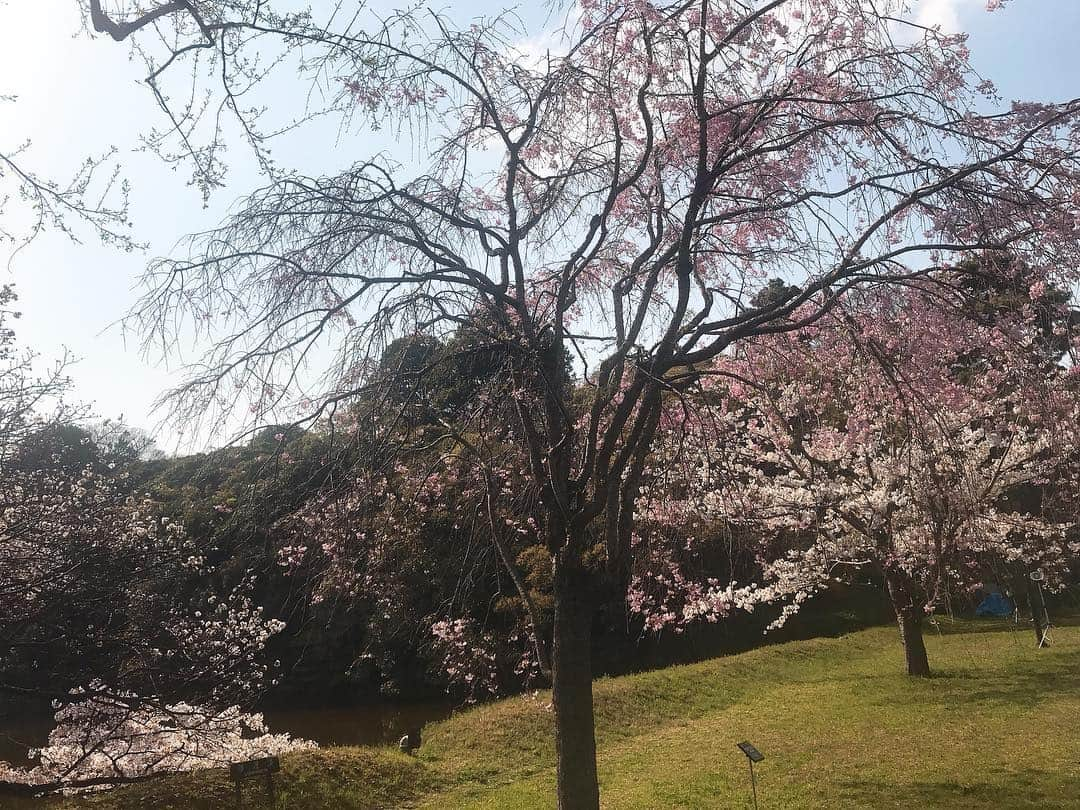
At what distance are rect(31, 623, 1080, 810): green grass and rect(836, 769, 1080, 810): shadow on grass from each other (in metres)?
0.02

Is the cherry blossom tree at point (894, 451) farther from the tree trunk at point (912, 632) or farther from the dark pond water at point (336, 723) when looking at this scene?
the dark pond water at point (336, 723)

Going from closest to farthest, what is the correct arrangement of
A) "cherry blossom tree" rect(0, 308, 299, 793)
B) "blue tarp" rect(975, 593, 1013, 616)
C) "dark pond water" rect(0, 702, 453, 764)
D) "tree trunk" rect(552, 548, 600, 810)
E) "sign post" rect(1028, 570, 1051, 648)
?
"tree trunk" rect(552, 548, 600, 810) → "cherry blossom tree" rect(0, 308, 299, 793) → "sign post" rect(1028, 570, 1051, 648) → "dark pond water" rect(0, 702, 453, 764) → "blue tarp" rect(975, 593, 1013, 616)

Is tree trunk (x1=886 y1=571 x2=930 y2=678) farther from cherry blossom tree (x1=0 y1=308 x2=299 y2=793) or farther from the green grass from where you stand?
cherry blossom tree (x1=0 y1=308 x2=299 y2=793)

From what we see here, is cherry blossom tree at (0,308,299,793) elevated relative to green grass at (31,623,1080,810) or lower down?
elevated

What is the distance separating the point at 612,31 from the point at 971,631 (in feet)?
55.5

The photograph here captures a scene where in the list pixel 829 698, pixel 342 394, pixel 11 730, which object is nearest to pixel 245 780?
pixel 342 394

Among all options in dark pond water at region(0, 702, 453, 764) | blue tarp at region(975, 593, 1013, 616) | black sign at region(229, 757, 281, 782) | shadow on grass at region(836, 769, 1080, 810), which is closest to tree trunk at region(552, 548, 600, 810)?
shadow on grass at region(836, 769, 1080, 810)

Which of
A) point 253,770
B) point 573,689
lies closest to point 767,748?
point 573,689

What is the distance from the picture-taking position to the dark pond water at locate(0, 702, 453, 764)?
44.9 feet

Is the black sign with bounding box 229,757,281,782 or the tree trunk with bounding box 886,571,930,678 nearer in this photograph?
the black sign with bounding box 229,757,281,782

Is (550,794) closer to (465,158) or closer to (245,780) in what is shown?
(245,780)

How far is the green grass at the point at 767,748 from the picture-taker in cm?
645

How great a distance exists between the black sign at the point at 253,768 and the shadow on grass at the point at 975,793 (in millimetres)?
5774

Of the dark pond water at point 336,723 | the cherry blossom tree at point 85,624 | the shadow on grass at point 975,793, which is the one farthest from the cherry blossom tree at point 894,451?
the dark pond water at point 336,723
